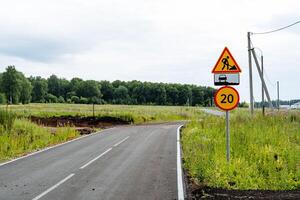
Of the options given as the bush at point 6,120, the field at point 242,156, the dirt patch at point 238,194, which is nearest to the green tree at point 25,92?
the bush at point 6,120

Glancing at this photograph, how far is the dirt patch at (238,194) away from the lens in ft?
28.3

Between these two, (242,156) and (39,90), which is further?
(39,90)

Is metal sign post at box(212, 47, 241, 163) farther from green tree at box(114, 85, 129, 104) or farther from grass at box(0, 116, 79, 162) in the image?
green tree at box(114, 85, 129, 104)

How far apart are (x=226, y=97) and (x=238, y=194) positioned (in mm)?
3967

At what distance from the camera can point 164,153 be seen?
17.7 m

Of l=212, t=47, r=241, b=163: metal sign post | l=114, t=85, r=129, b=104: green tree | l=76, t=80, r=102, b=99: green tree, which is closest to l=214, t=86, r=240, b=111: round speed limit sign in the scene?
l=212, t=47, r=241, b=163: metal sign post

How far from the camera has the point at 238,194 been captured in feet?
29.6

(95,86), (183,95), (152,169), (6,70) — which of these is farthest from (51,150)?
(183,95)

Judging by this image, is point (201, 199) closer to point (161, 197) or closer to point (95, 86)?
point (161, 197)

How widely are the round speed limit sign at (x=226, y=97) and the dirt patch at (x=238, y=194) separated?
3.26m

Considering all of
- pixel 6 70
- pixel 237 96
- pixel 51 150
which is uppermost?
pixel 6 70

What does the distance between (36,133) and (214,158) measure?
14.5 metres

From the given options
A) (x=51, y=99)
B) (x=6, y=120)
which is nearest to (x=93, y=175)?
(x=6, y=120)

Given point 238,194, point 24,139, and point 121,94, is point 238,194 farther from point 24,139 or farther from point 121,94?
point 121,94
